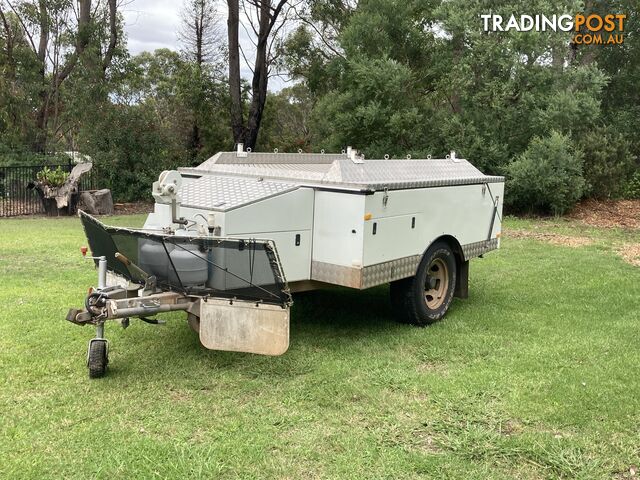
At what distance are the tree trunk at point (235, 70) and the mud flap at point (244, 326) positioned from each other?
15.7 metres

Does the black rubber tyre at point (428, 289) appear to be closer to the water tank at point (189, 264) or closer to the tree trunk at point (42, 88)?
the water tank at point (189, 264)

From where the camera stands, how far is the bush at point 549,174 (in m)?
14.2

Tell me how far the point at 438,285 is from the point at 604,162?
11.6 meters

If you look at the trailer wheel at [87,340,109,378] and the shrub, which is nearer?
the trailer wheel at [87,340,109,378]

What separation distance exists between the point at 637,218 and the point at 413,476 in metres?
13.5

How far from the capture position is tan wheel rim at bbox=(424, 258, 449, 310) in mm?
5953

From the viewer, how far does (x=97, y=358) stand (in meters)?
4.21

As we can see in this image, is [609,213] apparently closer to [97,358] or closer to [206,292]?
[206,292]

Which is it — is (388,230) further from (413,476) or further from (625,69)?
(625,69)

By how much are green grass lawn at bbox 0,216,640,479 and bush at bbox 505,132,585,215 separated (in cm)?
805

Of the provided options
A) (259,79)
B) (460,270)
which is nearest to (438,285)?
(460,270)

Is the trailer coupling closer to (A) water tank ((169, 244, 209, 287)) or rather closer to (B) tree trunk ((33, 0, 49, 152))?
(A) water tank ((169, 244, 209, 287))

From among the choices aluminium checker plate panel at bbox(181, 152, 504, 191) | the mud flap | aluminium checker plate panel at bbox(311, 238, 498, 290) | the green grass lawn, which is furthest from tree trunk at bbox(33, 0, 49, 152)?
the mud flap

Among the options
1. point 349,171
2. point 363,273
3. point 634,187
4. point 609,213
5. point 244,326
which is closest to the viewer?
point 244,326
